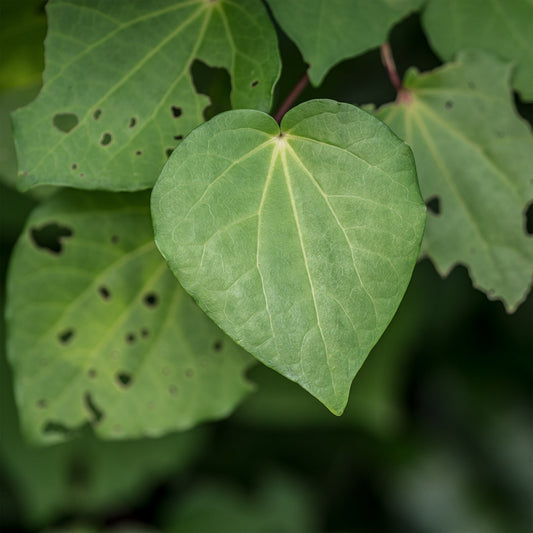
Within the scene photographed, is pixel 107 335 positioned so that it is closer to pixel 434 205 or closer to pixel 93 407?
pixel 93 407

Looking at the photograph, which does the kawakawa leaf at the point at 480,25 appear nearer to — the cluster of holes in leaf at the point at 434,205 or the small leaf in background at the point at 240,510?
the cluster of holes in leaf at the point at 434,205

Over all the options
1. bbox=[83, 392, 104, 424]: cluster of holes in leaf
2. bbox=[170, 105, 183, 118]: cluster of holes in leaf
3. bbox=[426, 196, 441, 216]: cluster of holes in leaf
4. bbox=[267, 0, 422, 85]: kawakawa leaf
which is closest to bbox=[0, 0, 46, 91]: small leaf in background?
bbox=[170, 105, 183, 118]: cluster of holes in leaf

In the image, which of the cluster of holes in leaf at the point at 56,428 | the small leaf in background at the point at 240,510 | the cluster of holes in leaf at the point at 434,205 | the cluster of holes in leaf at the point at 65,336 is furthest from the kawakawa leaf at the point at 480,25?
the small leaf in background at the point at 240,510

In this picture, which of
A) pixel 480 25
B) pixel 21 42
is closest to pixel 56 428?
pixel 21 42

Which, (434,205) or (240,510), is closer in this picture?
(434,205)

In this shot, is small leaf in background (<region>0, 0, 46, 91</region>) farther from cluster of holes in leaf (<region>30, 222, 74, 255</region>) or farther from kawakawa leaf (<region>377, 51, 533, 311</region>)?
kawakawa leaf (<region>377, 51, 533, 311</region>)
